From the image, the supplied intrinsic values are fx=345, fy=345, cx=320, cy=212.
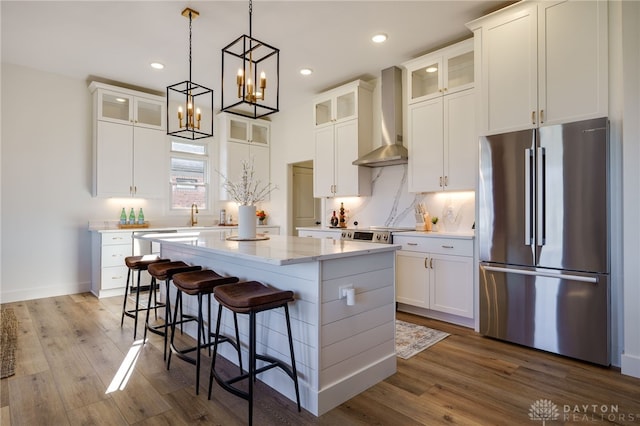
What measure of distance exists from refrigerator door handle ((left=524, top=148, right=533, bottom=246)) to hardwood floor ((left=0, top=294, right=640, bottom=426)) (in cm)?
97

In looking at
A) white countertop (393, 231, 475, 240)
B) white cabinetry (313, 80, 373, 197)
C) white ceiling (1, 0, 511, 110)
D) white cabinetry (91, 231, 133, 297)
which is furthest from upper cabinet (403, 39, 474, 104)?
white cabinetry (91, 231, 133, 297)

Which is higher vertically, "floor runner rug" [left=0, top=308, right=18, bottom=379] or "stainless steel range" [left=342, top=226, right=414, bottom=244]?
"stainless steel range" [left=342, top=226, right=414, bottom=244]

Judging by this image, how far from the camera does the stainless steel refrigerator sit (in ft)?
8.46

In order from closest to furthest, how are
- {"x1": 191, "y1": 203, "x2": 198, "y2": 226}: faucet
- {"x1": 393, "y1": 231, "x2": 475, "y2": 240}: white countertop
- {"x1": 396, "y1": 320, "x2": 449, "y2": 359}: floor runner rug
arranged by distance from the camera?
1. {"x1": 396, "y1": 320, "x2": 449, "y2": 359}: floor runner rug
2. {"x1": 393, "y1": 231, "x2": 475, "y2": 240}: white countertop
3. {"x1": 191, "y1": 203, "x2": 198, "y2": 226}: faucet

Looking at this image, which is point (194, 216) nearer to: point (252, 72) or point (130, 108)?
point (130, 108)

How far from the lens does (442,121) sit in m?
3.89

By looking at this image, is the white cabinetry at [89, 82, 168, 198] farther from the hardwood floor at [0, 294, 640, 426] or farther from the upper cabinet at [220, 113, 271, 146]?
the hardwood floor at [0, 294, 640, 426]

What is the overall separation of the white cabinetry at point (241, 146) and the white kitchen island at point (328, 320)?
3.80m

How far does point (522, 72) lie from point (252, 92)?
2.34m

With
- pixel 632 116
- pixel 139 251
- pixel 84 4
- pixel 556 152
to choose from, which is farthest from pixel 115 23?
pixel 632 116

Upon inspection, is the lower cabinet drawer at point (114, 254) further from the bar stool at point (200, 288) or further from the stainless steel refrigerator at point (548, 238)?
the stainless steel refrigerator at point (548, 238)

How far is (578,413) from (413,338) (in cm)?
135

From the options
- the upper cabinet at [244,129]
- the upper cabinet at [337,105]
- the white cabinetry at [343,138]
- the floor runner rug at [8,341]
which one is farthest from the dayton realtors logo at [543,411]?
the upper cabinet at [244,129]

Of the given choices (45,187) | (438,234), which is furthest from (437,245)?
(45,187)
